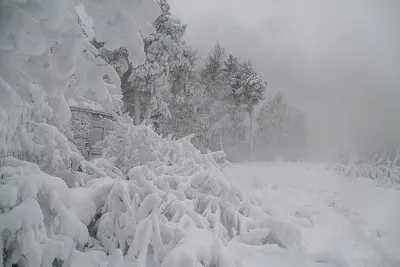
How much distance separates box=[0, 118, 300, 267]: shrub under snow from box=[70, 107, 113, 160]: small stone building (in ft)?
23.9

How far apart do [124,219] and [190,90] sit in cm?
1956

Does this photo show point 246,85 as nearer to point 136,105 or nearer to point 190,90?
point 190,90

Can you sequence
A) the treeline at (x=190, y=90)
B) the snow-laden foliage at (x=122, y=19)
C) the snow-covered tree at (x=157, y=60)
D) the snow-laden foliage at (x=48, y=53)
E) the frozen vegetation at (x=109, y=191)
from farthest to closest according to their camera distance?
the treeline at (x=190, y=90)
the snow-covered tree at (x=157, y=60)
the snow-laden foliage at (x=122, y=19)
the frozen vegetation at (x=109, y=191)
the snow-laden foliage at (x=48, y=53)

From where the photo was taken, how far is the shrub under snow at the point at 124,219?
2.28 m

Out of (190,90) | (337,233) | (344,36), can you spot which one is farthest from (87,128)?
(190,90)

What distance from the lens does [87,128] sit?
40.2 feet

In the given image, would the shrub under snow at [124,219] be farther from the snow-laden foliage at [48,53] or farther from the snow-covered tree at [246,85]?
the snow-covered tree at [246,85]

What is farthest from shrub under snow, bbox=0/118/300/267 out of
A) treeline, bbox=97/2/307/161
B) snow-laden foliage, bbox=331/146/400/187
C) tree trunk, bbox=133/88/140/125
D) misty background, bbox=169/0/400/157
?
tree trunk, bbox=133/88/140/125

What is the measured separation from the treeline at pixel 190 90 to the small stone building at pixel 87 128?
162 inches

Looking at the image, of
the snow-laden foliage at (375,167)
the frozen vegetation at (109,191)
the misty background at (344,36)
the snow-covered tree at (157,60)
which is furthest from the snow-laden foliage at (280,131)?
the frozen vegetation at (109,191)

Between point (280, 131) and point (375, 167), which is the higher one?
point (280, 131)

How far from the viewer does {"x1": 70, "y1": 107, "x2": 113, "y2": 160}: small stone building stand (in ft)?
36.8

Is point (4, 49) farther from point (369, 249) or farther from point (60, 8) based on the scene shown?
point (369, 249)

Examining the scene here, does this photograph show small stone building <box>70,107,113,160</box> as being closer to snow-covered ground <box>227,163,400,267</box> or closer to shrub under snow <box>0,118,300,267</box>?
snow-covered ground <box>227,163,400,267</box>
